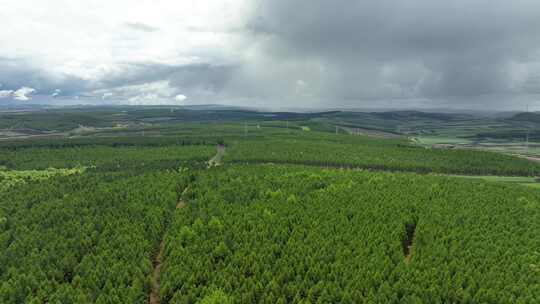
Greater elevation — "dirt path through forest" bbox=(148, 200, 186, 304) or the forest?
the forest

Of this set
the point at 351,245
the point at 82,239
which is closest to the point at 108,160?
the point at 82,239

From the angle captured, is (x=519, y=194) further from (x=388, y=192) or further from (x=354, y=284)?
(x=354, y=284)

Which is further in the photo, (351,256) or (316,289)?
(351,256)

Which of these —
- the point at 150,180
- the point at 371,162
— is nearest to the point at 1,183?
the point at 150,180

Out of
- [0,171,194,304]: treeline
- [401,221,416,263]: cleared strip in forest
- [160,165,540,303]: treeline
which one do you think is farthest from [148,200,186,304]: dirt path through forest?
[401,221,416,263]: cleared strip in forest

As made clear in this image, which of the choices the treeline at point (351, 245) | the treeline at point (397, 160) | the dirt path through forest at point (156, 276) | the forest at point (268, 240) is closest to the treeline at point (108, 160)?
the treeline at point (397, 160)

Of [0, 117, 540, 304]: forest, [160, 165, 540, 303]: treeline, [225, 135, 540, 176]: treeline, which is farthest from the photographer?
[225, 135, 540, 176]: treeline

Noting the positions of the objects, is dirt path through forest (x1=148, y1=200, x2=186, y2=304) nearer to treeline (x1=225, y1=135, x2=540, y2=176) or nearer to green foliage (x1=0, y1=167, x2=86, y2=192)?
green foliage (x1=0, y1=167, x2=86, y2=192)
